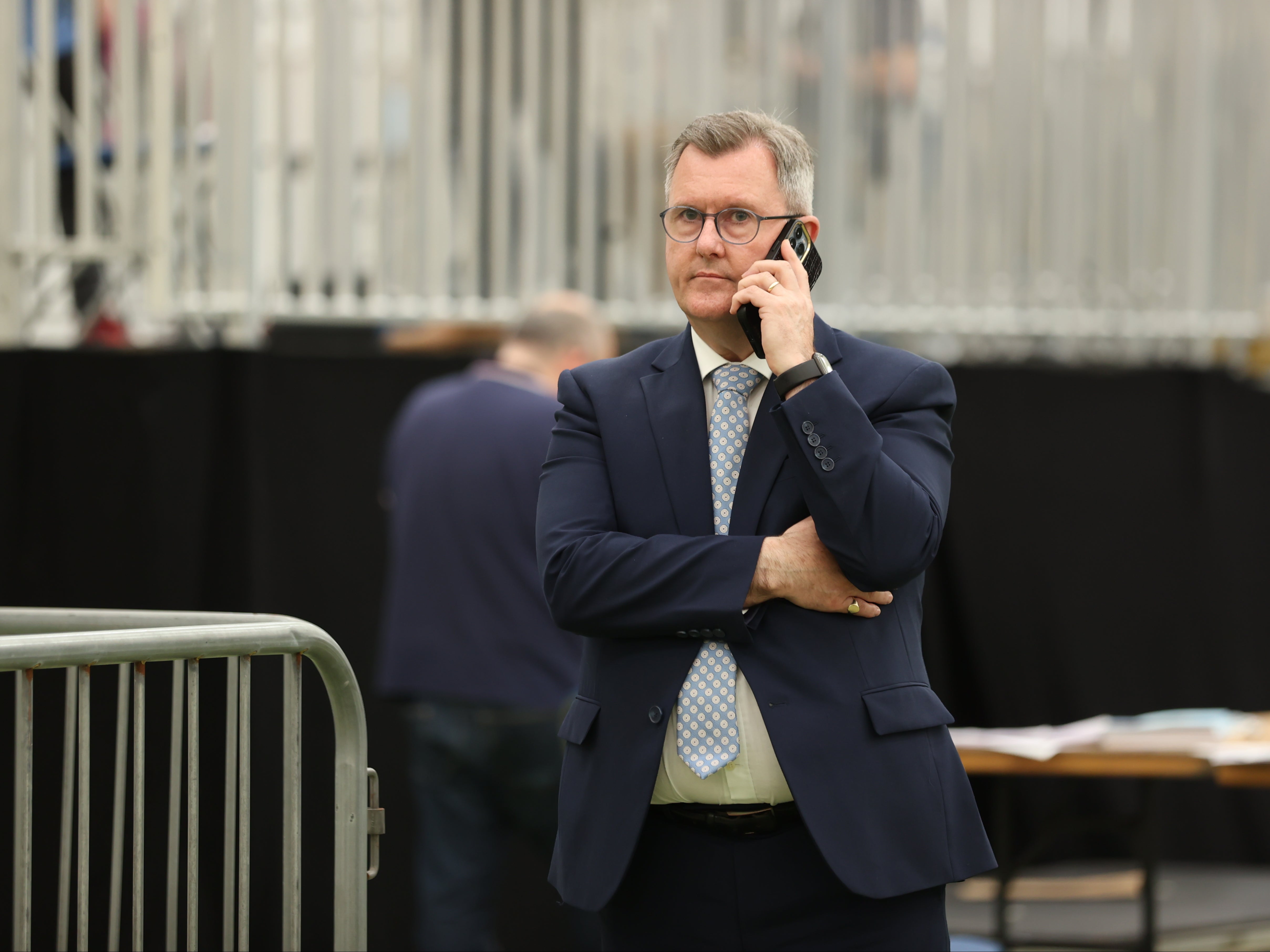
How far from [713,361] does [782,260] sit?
20 centimetres

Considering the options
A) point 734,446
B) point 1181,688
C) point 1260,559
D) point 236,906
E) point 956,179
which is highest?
point 956,179

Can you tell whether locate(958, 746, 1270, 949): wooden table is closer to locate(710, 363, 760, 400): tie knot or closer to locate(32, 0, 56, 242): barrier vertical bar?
Answer: locate(710, 363, 760, 400): tie knot

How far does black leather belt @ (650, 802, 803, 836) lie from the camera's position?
6.48 feet

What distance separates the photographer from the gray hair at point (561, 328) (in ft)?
13.3

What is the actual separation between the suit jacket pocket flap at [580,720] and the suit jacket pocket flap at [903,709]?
0.41m

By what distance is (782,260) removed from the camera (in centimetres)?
210

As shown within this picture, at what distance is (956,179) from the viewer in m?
5.33

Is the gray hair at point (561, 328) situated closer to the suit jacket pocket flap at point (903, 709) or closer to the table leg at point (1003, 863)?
the table leg at point (1003, 863)

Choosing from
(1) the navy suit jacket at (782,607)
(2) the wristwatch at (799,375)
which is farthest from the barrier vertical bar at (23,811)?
(2) the wristwatch at (799,375)

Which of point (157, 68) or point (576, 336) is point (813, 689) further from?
point (157, 68)

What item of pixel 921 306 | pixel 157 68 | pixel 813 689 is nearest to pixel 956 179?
pixel 921 306

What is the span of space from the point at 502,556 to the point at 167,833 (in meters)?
1.51

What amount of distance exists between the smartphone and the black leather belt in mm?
674

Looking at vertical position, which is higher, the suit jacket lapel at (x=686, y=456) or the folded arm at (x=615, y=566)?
the suit jacket lapel at (x=686, y=456)
